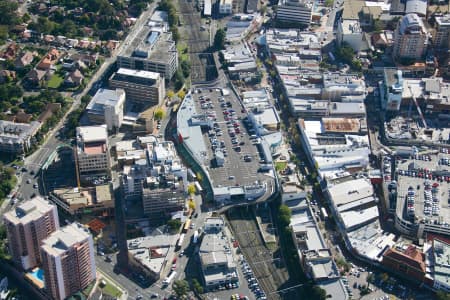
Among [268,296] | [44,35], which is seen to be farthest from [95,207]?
[44,35]

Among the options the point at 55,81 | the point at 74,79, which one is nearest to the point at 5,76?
the point at 55,81

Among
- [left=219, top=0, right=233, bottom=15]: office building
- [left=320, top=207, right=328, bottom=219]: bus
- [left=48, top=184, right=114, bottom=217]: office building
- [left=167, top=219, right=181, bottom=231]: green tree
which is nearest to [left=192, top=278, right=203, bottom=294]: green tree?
[left=167, top=219, right=181, bottom=231]: green tree

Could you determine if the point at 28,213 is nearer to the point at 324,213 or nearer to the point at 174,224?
the point at 174,224

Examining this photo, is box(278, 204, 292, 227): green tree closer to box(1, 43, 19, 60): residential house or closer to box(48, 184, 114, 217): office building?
box(48, 184, 114, 217): office building

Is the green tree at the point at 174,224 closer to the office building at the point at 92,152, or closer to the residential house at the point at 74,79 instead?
the office building at the point at 92,152

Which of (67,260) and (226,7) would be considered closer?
(67,260)

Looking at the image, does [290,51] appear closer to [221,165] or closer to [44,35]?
[221,165]
